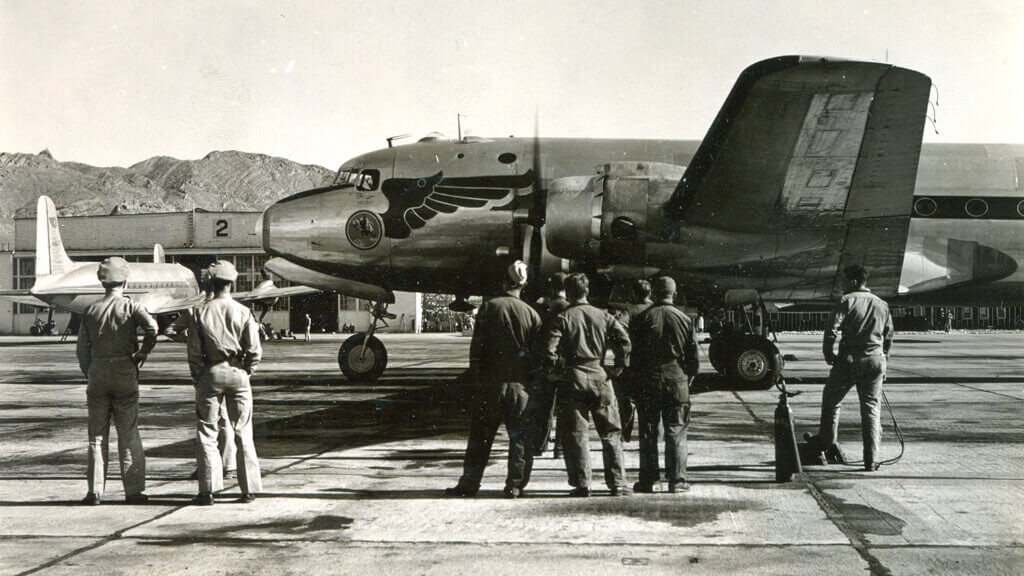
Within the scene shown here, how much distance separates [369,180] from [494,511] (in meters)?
10.4

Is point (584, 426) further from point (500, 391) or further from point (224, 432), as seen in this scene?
point (224, 432)

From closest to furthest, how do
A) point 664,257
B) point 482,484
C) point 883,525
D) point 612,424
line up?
point 883,525 → point 612,424 → point 482,484 → point 664,257

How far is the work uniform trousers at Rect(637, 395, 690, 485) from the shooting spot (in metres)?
7.06

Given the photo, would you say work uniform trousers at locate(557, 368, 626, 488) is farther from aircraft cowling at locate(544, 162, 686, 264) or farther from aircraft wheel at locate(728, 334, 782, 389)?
aircraft wheel at locate(728, 334, 782, 389)

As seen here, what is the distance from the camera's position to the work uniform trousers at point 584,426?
693cm

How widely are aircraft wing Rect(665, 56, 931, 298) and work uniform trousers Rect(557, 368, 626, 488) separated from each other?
5.21 meters

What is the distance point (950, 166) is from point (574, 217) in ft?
27.3

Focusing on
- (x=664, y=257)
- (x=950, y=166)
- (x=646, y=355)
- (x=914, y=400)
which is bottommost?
(x=914, y=400)

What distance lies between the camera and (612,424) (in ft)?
22.9

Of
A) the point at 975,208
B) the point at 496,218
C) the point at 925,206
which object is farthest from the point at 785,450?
the point at 975,208

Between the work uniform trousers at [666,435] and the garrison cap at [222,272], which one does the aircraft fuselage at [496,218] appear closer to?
the work uniform trousers at [666,435]

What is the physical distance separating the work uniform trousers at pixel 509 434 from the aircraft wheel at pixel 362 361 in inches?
382

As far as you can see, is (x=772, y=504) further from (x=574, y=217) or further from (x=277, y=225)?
(x=277, y=225)

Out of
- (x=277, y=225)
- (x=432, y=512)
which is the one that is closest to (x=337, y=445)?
(x=432, y=512)
